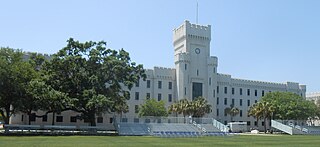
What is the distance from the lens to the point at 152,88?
235 feet

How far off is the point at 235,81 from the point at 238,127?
17306 mm

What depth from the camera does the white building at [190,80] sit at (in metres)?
71.1

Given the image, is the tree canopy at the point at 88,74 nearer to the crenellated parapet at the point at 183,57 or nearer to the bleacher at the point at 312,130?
the crenellated parapet at the point at 183,57

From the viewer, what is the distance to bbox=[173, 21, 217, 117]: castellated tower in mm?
71688

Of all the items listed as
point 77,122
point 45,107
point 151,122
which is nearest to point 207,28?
point 151,122

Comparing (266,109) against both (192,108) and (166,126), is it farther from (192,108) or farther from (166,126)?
(166,126)

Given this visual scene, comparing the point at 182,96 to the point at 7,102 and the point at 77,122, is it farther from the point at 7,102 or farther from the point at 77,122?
the point at 7,102

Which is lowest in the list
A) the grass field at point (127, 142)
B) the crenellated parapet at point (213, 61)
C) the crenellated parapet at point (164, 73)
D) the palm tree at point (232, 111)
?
the grass field at point (127, 142)

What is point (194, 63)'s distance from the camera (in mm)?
73500

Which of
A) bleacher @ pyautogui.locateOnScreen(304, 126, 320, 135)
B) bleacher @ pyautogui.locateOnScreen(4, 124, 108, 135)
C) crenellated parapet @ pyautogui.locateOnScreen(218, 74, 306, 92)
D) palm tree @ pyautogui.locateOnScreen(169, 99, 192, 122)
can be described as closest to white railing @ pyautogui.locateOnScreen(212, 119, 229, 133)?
palm tree @ pyautogui.locateOnScreen(169, 99, 192, 122)

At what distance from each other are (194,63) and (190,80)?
3.76m

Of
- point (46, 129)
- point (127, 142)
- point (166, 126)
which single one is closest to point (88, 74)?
point (46, 129)

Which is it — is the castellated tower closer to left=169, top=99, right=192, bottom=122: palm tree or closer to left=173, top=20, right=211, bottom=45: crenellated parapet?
left=173, top=20, right=211, bottom=45: crenellated parapet

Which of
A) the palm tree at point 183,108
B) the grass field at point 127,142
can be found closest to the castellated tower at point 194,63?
the palm tree at point 183,108
